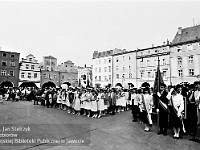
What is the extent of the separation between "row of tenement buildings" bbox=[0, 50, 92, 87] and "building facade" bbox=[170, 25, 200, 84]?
1975 centimetres

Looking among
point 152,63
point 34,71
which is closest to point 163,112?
point 152,63

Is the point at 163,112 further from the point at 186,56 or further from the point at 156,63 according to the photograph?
the point at 156,63

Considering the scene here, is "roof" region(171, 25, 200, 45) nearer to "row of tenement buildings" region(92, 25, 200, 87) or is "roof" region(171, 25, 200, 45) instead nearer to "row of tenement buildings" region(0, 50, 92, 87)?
"row of tenement buildings" region(92, 25, 200, 87)

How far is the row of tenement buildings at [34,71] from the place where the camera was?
38.0 meters

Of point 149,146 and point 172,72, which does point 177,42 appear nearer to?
point 172,72

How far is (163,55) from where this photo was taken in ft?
107

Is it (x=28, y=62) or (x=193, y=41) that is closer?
(x=193, y=41)

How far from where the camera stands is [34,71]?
139 ft

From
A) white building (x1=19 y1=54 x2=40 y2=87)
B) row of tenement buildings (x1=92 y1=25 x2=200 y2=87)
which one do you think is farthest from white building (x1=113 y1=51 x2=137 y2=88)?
white building (x1=19 y1=54 x2=40 y2=87)

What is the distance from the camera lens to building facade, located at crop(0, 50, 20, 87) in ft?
123

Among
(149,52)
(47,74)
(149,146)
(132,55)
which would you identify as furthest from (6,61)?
(149,146)

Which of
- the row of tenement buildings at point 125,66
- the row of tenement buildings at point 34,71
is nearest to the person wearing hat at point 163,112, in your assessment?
the row of tenement buildings at point 125,66

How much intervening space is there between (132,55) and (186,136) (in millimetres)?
33470

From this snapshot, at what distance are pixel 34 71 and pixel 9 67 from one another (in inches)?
255
